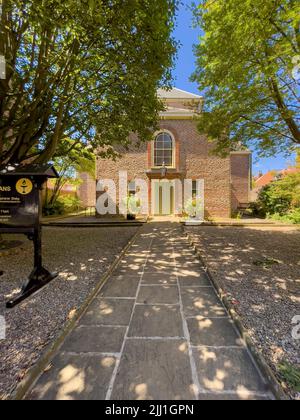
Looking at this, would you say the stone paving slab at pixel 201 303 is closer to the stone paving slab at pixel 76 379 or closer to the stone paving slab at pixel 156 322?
the stone paving slab at pixel 156 322

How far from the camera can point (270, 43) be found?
16.9 ft

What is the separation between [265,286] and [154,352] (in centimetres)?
265

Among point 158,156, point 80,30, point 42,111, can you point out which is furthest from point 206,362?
point 158,156

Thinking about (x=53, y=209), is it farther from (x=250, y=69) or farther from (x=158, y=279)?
(x=250, y=69)

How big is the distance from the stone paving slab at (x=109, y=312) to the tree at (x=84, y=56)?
185 inches

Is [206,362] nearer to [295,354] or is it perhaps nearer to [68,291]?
[295,354]

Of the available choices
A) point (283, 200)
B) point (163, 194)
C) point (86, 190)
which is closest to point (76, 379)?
point (163, 194)

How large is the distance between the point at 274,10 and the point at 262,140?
363cm

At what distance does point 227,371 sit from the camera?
81.2 inches

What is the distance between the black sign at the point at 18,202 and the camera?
154 inches

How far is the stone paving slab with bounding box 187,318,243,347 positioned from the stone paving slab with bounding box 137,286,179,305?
634 millimetres

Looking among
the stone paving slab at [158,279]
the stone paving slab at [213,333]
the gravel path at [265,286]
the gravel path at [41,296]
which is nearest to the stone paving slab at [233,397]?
the gravel path at [265,286]

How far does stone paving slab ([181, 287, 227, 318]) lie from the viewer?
122 inches

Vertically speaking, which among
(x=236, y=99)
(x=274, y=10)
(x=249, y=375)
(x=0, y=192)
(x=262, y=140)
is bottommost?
(x=249, y=375)
